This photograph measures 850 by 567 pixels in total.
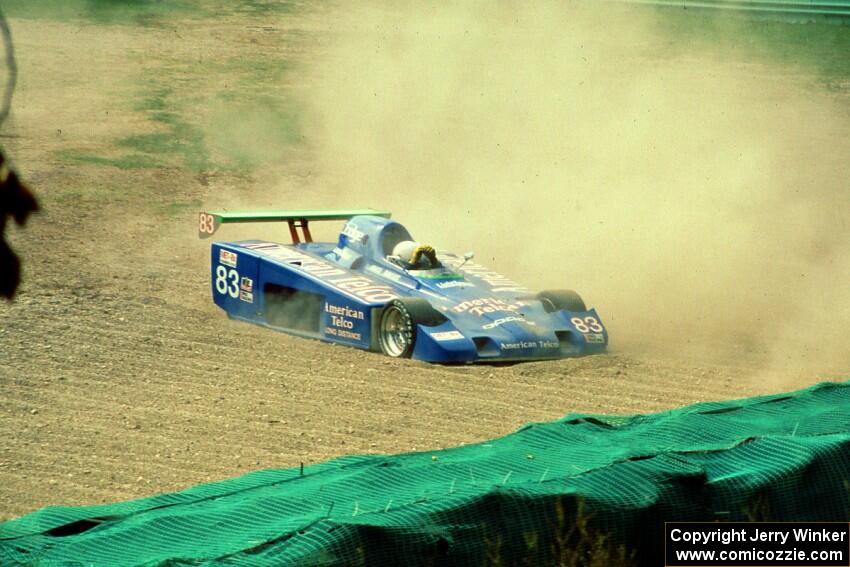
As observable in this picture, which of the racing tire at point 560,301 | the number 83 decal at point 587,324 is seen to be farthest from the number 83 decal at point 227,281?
the number 83 decal at point 587,324

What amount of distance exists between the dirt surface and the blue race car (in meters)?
0.21

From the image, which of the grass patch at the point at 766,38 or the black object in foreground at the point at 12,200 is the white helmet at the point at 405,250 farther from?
the grass patch at the point at 766,38

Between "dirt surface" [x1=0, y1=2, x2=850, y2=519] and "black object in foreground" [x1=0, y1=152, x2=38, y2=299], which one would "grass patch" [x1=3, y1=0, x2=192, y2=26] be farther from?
"black object in foreground" [x1=0, y1=152, x2=38, y2=299]

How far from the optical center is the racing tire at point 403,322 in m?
11.1

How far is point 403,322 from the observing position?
36.9 ft

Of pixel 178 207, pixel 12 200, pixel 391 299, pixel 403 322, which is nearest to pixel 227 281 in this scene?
pixel 391 299

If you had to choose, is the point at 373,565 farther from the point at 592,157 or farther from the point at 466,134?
the point at 466,134

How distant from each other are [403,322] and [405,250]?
1290 millimetres

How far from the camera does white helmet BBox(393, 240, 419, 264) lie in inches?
485

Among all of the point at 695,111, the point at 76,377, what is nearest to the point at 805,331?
the point at 76,377

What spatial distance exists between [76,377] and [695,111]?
13525 millimetres

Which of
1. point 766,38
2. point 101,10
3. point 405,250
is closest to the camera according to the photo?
point 405,250

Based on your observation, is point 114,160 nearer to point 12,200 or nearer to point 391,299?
point 391,299

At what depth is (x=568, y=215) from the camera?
702 inches
